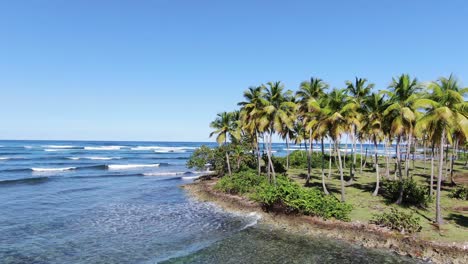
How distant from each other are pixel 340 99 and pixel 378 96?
575cm

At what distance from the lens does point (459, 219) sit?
70.8 feet

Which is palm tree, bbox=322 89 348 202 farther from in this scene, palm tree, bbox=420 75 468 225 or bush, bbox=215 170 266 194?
bush, bbox=215 170 266 194

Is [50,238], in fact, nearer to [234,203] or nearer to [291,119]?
[234,203]

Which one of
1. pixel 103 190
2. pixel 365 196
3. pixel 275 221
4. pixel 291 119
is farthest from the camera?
pixel 103 190

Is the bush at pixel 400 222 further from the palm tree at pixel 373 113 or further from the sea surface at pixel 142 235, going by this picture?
the palm tree at pixel 373 113

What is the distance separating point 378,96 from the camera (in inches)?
1114

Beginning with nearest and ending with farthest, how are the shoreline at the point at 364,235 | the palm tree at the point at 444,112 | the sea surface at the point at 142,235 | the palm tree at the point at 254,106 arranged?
1. the shoreline at the point at 364,235
2. the sea surface at the point at 142,235
3. the palm tree at the point at 444,112
4. the palm tree at the point at 254,106

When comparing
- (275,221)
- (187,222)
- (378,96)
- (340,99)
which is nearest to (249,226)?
(275,221)

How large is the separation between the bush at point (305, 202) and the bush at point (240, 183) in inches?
293

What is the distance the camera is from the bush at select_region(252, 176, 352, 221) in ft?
73.6

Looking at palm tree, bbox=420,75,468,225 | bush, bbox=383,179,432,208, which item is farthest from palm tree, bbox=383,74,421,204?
bush, bbox=383,179,432,208

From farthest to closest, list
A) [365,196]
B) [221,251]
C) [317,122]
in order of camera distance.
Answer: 1. [365,196]
2. [317,122]
3. [221,251]

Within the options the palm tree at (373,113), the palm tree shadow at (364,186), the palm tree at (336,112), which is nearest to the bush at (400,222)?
the palm tree at (336,112)

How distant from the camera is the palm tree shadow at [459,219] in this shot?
20578 millimetres
